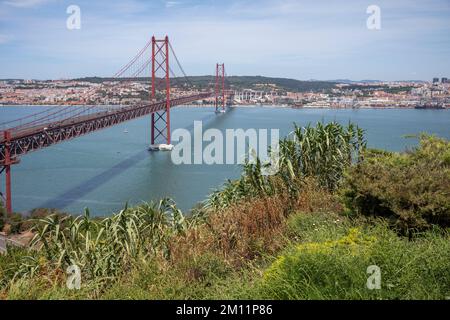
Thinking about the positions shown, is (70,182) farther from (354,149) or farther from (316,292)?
(316,292)

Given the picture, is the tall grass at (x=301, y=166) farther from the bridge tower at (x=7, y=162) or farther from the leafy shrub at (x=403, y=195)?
the bridge tower at (x=7, y=162)

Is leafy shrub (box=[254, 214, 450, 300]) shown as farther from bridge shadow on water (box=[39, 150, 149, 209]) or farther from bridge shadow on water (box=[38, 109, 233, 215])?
bridge shadow on water (box=[39, 150, 149, 209])

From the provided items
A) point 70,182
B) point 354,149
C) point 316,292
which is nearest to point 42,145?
point 70,182

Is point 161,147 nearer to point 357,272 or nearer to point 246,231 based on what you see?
point 246,231

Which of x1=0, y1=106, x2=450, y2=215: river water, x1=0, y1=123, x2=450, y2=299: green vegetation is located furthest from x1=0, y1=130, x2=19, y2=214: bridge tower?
x1=0, y1=123, x2=450, y2=299: green vegetation

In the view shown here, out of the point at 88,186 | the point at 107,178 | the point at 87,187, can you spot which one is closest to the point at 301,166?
the point at 87,187

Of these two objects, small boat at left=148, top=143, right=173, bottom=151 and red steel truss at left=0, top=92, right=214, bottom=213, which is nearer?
red steel truss at left=0, top=92, right=214, bottom=213
